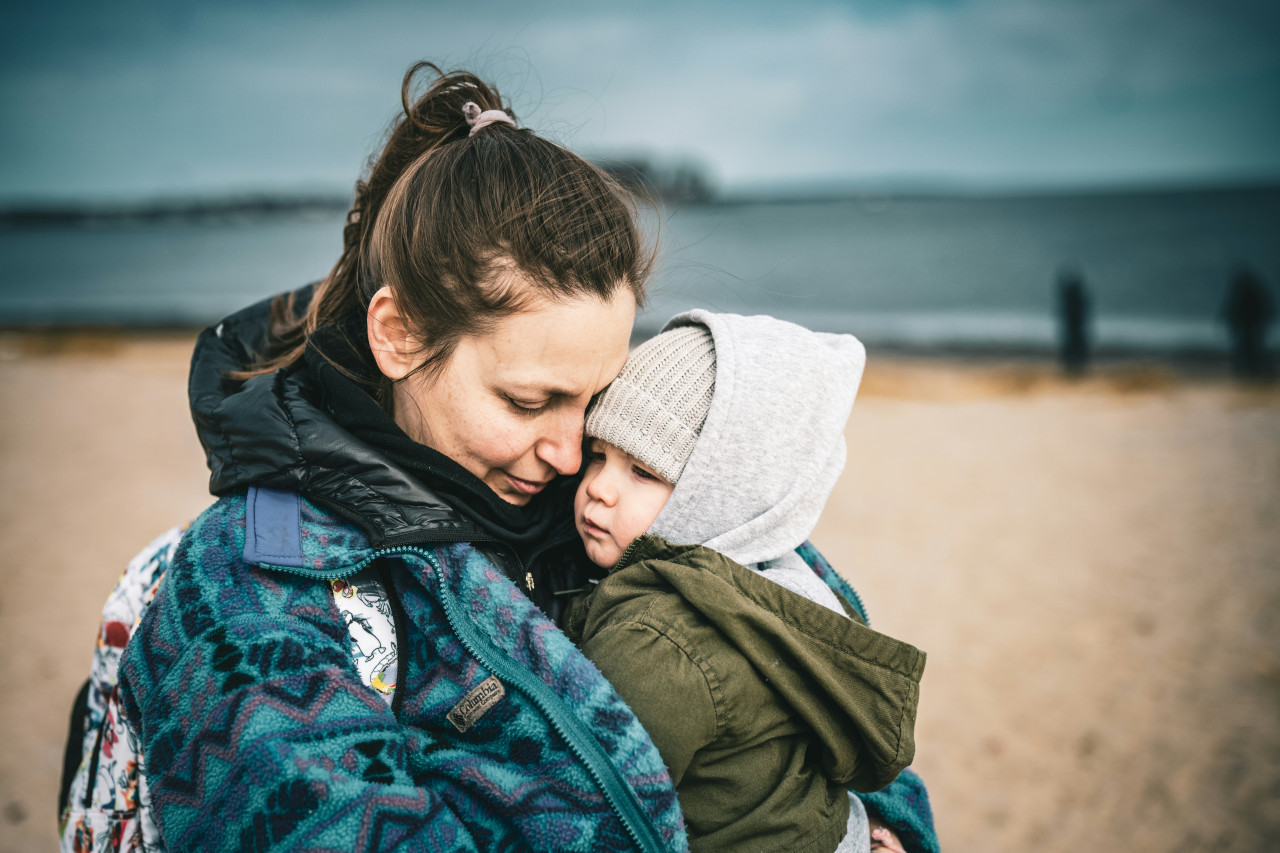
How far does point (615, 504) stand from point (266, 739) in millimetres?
956

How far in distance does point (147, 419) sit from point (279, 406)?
12741 mm

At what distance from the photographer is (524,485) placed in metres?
1.82

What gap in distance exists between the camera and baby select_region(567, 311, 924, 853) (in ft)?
4.99

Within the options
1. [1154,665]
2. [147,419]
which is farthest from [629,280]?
[147,419]

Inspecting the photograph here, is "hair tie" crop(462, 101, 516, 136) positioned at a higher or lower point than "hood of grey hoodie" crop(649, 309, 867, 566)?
higher

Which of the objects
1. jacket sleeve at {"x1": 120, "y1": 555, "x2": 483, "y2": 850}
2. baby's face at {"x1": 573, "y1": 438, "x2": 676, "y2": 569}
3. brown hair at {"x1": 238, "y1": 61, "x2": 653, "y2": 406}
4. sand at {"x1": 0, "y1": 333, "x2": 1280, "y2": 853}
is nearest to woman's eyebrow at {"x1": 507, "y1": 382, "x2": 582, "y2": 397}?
brown hair at {"x1": 238, "y1": 61, "x2": 653, "y2": 406}

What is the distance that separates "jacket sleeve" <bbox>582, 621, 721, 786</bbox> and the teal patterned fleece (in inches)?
3.4

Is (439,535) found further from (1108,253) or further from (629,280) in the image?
(1108,253)

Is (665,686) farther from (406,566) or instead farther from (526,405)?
(526,405)

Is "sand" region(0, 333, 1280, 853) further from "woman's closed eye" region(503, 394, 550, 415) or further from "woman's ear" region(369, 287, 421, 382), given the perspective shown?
"woman's ear" region(369, 287, 421, 382)

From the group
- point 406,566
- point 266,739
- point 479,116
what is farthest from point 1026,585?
point 266,739

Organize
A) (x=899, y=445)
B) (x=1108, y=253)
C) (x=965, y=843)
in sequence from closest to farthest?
(x=965, y=843), (x=899, y=445), (x=1108, y=253)

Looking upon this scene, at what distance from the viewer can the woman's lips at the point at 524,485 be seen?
1797mm

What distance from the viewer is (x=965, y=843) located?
4.28m
